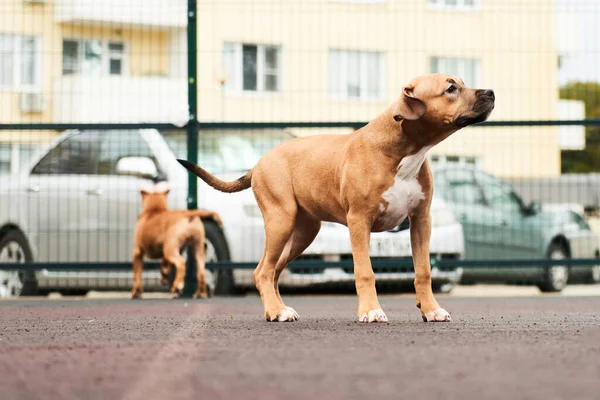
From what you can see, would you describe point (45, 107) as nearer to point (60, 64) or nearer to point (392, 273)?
point (60, 64)

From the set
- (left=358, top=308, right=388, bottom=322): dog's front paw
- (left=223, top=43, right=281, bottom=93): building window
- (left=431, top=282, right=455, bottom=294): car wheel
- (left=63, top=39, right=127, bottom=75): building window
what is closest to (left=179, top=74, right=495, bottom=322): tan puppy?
(left=358, top=308, right=388, bottom=322): dog's front paw

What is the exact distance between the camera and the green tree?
37.3ft

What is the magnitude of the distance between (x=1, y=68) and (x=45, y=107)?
1.21 metres

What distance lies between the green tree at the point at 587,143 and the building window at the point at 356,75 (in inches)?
84.8

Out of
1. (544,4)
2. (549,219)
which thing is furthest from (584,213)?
(544,4)

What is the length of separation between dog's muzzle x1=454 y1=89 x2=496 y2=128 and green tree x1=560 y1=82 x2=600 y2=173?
5.02m

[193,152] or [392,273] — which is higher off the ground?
[193,152]

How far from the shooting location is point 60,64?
15.0 m

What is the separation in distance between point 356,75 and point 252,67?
1.35 m

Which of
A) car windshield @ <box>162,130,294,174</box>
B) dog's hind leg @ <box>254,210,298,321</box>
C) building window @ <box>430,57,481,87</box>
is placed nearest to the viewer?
dog's hind leg @ <box>254,210,298,321</box>

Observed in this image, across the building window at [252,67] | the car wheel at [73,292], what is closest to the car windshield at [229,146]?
the building window at [252,67]

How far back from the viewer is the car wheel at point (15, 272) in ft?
35.0

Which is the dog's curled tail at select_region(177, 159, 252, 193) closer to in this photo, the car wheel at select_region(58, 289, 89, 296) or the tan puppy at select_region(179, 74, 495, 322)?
the tan puppy at select_region(179, 74, 495, 322)

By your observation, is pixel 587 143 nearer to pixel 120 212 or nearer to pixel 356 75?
pixel 356 75
